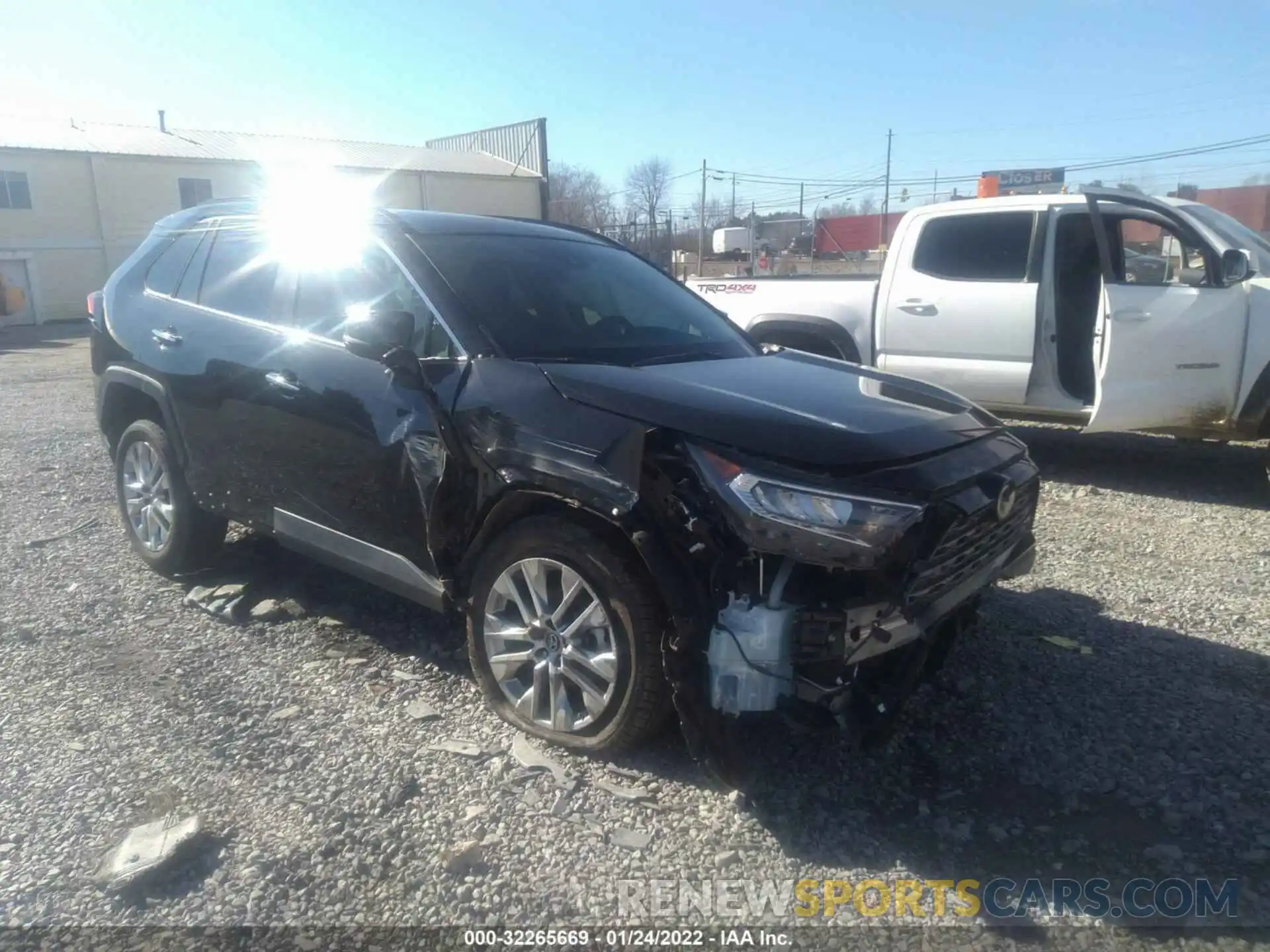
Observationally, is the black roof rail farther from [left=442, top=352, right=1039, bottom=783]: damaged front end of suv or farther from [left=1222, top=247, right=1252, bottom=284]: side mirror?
[left=1222, top=247, right=1252, bottom=284]: side mirror

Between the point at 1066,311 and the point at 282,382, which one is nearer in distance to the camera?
the point at 282,382

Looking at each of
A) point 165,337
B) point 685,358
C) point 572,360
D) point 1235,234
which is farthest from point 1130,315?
point 165,337

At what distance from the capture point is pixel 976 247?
7301 millimetres

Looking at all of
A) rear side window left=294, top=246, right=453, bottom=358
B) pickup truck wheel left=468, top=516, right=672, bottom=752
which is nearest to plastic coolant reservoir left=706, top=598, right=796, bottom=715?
pickup truck wheel left=468, top=516, right=672, bottom=752

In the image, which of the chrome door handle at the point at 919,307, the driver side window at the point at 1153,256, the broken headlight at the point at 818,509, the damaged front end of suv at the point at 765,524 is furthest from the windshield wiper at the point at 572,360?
the driver side window at the point at 1153,256

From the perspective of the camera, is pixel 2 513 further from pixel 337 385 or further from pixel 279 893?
pixel 279 893

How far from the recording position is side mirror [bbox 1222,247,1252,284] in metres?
5.99

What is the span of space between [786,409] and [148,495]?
11.6 ft

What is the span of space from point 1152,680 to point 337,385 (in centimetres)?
342

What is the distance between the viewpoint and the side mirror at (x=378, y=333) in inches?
135

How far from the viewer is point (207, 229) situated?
4.90 metres

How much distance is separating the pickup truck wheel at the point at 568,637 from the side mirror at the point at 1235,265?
199 inches

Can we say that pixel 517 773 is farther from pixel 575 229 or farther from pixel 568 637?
pixel 575 229

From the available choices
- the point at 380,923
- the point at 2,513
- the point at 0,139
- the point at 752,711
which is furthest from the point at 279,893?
the point at 0,139
